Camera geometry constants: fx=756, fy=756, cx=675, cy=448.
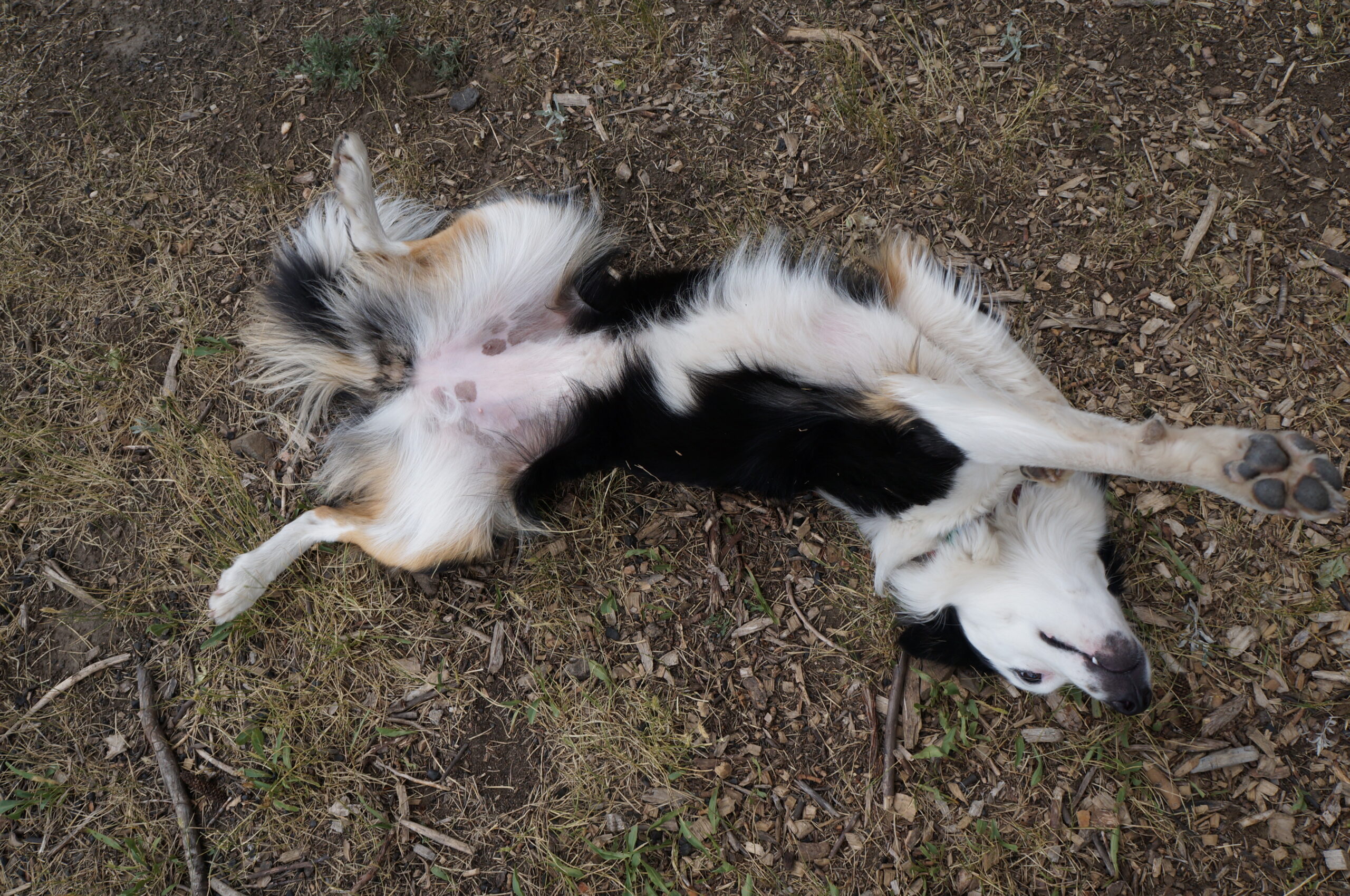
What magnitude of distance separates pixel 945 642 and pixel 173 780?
9.53 ft

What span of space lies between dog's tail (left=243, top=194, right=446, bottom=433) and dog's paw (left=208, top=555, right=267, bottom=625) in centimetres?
62

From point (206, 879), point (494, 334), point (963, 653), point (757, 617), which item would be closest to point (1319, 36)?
point (963, 653)

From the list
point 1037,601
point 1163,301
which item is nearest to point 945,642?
point 1037,601

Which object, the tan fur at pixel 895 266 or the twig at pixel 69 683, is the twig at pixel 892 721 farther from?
the twig at pixel 69 683

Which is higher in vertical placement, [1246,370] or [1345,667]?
[1246,370]

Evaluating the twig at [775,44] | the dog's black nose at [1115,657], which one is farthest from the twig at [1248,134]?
the dog's black nose at [1115,657]

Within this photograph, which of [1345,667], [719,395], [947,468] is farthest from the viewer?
[1345,667]

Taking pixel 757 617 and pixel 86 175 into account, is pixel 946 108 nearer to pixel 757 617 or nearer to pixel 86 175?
pixel 757 617

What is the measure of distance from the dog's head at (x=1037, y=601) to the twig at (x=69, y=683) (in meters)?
3.02

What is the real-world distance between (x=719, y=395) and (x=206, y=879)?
2.60 m

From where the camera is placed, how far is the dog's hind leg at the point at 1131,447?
75.4 inches

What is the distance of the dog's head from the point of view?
92.5 inches

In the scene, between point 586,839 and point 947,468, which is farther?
point 586,839

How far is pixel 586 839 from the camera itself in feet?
9.08
